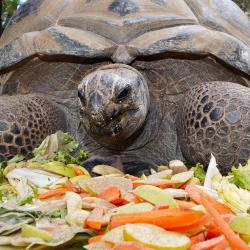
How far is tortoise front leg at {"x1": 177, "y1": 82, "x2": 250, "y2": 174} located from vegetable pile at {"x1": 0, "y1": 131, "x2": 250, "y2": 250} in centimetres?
19

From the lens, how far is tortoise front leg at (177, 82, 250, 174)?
10.7ft

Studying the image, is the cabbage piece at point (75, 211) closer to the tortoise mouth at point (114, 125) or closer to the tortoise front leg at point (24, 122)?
the tortoise mouth at point (114, 125)

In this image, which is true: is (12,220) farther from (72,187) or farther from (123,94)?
(123,94)

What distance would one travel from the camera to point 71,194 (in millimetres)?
2520

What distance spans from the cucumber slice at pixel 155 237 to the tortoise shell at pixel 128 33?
5.72ft

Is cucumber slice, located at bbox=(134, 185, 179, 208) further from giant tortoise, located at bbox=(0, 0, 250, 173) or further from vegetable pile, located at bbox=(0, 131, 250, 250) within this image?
giant tortoise, located at bbox=(0, 0, 250, 173)

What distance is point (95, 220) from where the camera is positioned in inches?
85.0

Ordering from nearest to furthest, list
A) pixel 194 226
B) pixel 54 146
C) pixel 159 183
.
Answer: pixel 194 226, pixel 159 183, pixel 54 146

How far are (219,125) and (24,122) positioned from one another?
116 cm

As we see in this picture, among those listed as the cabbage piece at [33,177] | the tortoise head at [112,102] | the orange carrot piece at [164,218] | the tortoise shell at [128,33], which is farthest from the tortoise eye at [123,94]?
the orange carrot piece at [164,218]

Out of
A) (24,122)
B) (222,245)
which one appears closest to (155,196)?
(222,245)

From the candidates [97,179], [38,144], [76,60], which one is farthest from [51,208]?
[76,60]

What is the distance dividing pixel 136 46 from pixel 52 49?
0.52 meters

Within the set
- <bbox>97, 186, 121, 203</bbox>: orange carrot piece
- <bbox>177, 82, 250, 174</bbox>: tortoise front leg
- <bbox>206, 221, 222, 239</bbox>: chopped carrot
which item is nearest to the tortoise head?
<bbox>177, 82, 250, 174</bbox>: tortoise front leg
